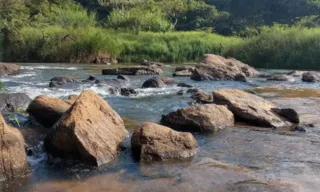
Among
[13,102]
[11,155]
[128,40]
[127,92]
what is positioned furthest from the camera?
[128,40]

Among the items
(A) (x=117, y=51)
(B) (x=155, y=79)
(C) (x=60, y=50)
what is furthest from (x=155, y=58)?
(B) (x=155, y=79)

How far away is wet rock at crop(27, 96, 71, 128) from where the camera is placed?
7699 mm

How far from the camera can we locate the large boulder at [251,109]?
8742 millimetres

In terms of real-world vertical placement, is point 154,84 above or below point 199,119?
below

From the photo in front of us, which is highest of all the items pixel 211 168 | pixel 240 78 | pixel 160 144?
pixel 160 144

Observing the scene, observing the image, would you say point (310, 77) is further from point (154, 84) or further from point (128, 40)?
point (128, 40)

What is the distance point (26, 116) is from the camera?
327 inches

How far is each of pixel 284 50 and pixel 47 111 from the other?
58.1 ft

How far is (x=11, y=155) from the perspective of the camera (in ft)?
18.8

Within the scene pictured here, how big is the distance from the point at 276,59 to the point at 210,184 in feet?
62.0

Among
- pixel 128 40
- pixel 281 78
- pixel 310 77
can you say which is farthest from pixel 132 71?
pixel 128 40

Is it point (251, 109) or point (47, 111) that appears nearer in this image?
point (47, 111)

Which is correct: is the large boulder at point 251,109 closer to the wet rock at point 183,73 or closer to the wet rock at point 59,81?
the wet rock at point 59,81

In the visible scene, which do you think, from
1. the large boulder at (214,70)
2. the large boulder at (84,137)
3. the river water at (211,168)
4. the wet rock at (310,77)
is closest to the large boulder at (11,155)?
the river water at (211,168)
